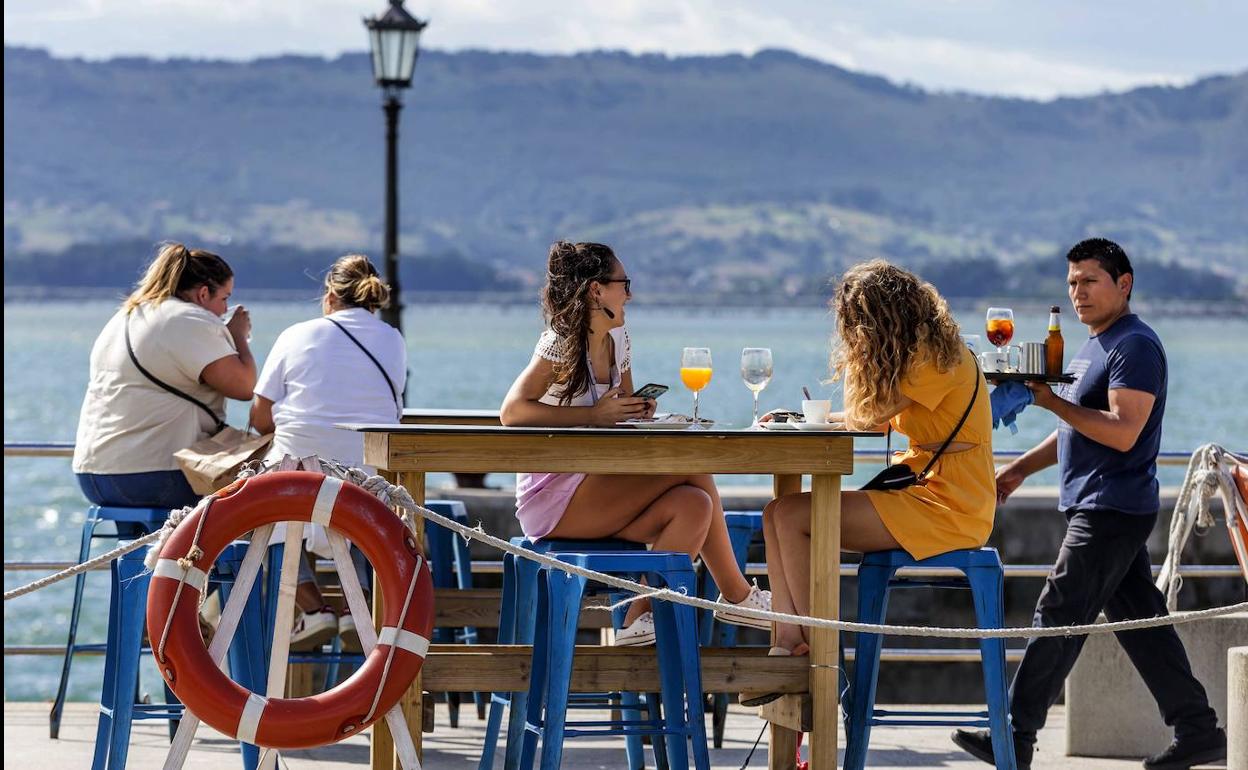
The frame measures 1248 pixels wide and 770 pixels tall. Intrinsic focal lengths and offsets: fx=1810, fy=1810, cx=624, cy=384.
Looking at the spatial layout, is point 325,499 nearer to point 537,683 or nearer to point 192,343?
point 537,683

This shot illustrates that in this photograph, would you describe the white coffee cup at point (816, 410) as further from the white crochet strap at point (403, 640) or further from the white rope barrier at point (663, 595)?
the white crochet strap at point (403, 640)

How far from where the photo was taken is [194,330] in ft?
19.8

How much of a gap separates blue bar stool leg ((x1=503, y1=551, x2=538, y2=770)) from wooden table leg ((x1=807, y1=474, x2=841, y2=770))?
0.76m

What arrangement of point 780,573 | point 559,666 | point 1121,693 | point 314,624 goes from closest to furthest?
point 559,666 < point 780,573 < point 1121,693 < point 314,624

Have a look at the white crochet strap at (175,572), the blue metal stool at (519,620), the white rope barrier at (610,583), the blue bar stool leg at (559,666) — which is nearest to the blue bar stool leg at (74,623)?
the white rope barrier at (610,583)

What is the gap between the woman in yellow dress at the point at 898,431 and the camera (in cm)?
492

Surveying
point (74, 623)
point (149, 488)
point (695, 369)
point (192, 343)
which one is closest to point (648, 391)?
point (695, 369)

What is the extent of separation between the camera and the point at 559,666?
4.48 m

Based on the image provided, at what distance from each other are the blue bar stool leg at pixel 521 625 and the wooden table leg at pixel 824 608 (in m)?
0.76

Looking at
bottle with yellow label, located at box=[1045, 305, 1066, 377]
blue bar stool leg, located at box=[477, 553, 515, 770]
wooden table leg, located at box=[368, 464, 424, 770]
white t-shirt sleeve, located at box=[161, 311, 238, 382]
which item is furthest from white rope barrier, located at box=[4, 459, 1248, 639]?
white t-shirt sleeve, located at box=[161, 311, 238, 382]

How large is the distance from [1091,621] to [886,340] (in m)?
1.28

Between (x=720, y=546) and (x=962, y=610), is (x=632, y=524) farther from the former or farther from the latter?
(x=962, y=610)

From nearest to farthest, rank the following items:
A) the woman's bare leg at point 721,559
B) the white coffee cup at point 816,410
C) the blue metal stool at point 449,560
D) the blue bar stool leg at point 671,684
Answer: the blue bar stool leg at point 671,684 → the white coffee cup at point 816,410 → the woman's bare leg at point 721,559 → the blue metal stool at point 449,560

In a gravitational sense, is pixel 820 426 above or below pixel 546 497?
above
